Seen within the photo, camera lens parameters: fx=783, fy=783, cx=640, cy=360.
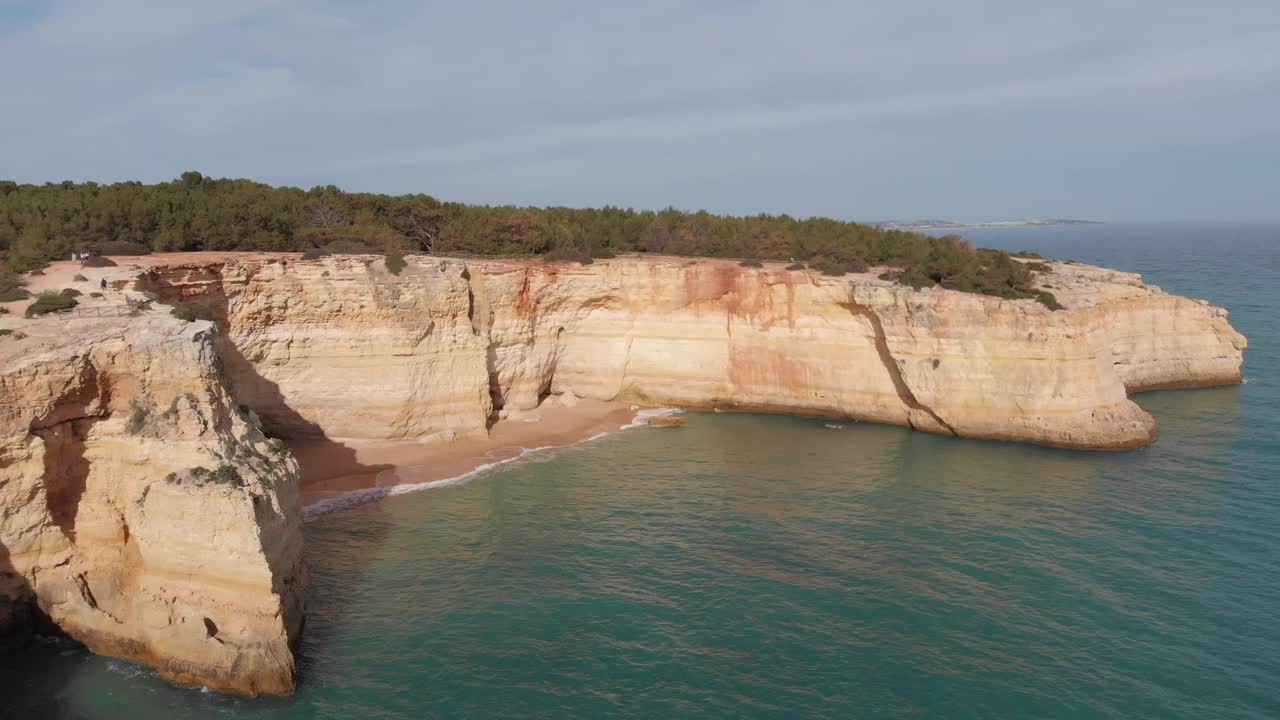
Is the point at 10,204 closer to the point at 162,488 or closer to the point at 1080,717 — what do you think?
the point at 162,488

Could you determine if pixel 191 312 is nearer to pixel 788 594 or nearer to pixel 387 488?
pixel 387 488

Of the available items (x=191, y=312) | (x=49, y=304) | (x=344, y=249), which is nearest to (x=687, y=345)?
(x=344, y=249)

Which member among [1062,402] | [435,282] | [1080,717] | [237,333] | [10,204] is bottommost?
[1080,717]

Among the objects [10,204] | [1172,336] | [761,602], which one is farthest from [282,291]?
[1172,336]

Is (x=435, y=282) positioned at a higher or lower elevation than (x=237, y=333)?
higher

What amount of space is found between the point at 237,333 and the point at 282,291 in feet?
5.84

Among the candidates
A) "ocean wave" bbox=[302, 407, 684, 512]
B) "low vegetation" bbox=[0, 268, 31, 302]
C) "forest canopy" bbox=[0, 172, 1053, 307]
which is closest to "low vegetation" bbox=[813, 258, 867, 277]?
"forest canopy" bbox=[0, 172, 1053, 307]

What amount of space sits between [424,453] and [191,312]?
8.74 m

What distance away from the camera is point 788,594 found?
16.1m

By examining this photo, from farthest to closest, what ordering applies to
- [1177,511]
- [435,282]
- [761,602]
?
1. [435,282]
2. [1177,511]
3. [761,602]

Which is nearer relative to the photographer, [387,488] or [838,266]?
[387,488]

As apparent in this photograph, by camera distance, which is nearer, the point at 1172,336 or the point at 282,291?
the point at 282,291

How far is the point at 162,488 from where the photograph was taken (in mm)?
12914

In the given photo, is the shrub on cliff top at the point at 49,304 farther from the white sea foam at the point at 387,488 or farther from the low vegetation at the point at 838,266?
the low vegetation at the point at 838,266
